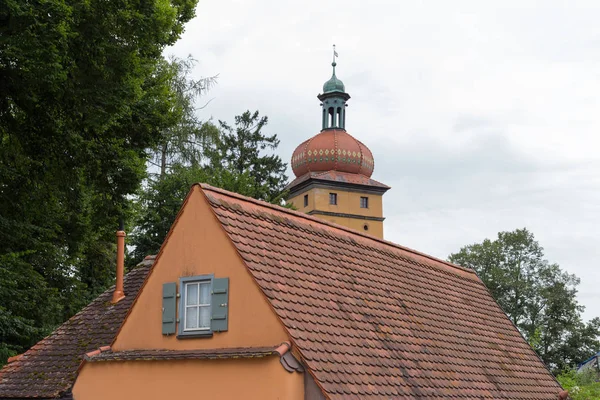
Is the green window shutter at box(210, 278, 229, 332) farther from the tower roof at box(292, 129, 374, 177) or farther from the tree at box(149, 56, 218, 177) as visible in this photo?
the tower roof at box(292, 129, 374, 177)

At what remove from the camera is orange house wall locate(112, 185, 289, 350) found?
11227mm

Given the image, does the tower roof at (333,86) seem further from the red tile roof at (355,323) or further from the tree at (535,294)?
the red tile roof at (355,323)

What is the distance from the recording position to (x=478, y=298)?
62.2ft

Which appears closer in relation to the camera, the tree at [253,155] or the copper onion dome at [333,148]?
the tree at [253,155]

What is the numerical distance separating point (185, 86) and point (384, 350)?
87.1 feet

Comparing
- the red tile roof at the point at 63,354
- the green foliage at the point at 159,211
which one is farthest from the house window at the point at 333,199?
the red tile roof at the point at 63,354

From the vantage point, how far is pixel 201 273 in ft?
39.8

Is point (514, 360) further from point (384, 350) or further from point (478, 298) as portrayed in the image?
point (384, 350)

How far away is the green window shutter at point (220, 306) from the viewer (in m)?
11.6

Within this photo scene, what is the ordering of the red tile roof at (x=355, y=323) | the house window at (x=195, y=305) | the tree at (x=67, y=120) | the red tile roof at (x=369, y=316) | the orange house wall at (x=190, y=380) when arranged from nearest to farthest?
1. the orange house wall at (x=190, y=380)
2. the red tile roof at (x=369, y=316)
3. the red tile roof at (x=355, y=323)
4. the house window at (x=195, y=305)
5. the tree at (x=67, y=120)

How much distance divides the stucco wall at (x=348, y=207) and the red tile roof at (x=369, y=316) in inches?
1650

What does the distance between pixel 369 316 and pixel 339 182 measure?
4713 cm

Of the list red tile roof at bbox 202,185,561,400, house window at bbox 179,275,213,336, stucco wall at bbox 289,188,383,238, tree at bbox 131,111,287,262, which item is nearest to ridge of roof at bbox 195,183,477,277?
red tile roof at bbox 202,185,561,400

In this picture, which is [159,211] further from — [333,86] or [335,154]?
[333,86]
